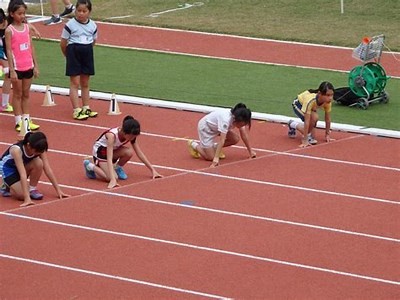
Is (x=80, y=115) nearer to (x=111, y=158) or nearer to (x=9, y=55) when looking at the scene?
(x=9, y=55)

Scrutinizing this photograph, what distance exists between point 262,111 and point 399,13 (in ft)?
29.6

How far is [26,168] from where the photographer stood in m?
12.1

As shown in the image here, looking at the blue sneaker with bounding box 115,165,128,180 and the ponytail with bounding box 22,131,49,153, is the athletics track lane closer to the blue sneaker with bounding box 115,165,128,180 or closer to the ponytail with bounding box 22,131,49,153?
the blue sneaker with bounding box 115,165,128,180

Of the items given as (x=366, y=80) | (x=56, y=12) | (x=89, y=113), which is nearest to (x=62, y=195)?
(x=89, y=113)

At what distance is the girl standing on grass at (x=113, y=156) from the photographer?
12781 mm

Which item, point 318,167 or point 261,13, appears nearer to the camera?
point 318,167

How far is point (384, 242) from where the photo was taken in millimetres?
10984

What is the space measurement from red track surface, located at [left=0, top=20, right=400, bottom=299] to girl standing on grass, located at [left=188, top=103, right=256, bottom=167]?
0.19m

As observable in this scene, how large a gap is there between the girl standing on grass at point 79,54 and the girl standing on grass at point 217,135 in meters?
2.38

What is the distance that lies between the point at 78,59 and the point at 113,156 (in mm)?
3115

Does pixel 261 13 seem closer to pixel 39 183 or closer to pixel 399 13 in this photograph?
pixel 399 13

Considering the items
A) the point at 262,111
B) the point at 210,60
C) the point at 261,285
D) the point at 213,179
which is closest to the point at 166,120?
the point at 262,111

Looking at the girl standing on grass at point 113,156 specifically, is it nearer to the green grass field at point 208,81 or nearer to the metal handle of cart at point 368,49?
the green grass field at point 208,81

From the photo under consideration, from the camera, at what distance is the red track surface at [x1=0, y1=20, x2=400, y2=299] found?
9.88 metres
